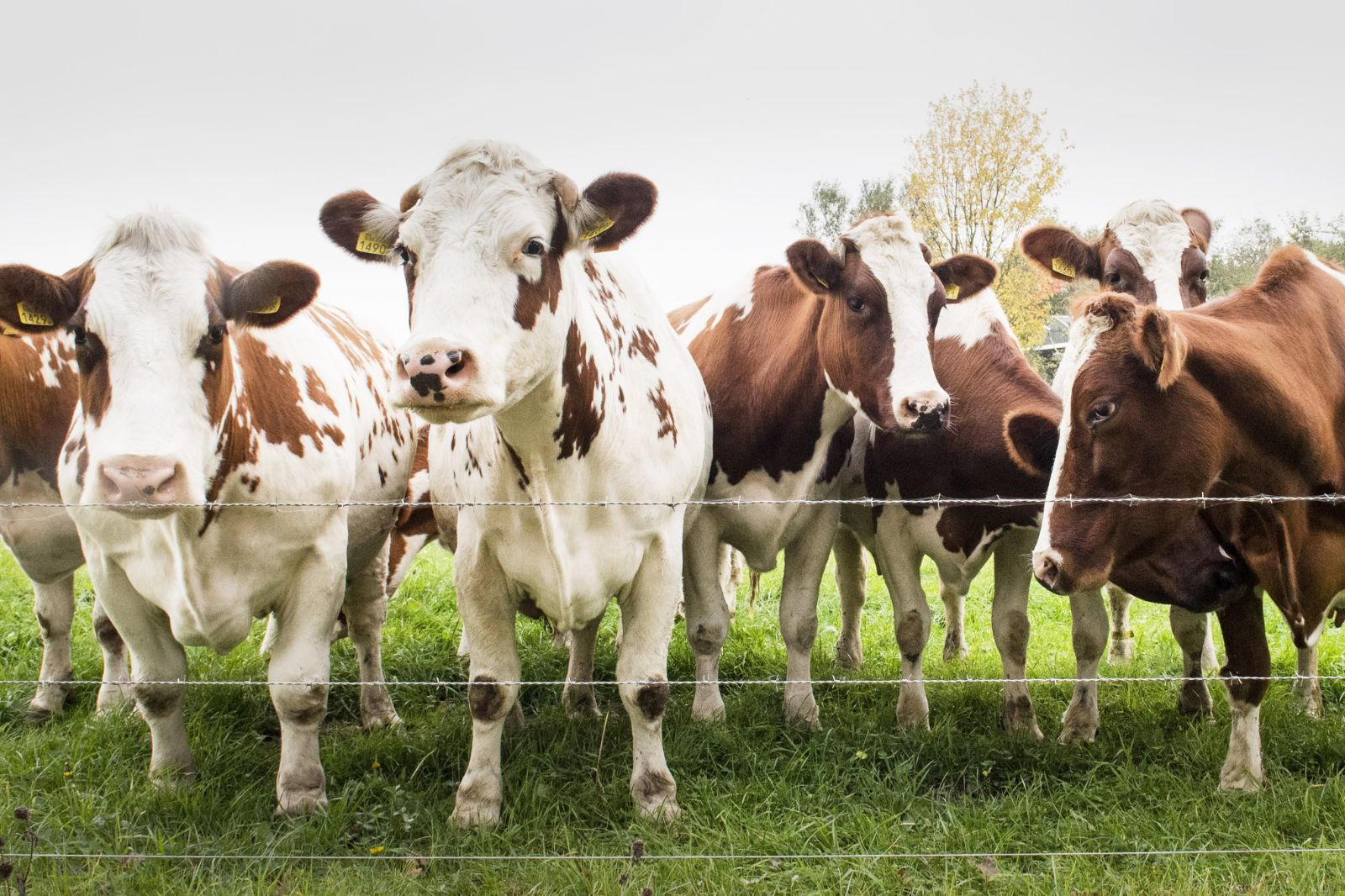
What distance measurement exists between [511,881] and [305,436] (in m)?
1.82

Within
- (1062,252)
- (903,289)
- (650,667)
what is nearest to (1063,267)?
(1062,252)

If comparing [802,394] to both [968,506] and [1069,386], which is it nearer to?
[968,506]

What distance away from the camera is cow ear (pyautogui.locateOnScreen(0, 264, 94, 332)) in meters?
3.71

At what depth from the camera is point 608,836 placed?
3.91 m

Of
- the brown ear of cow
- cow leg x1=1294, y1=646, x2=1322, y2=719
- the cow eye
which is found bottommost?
cow leg x1=1294, y1=646, x2=1322, y2=719

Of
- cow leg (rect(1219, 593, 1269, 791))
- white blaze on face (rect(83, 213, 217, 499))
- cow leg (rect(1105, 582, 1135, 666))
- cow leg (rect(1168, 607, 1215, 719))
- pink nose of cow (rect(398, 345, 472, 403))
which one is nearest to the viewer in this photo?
pink nose of cow (rect(398, 345, 472, 403))

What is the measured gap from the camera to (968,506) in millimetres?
4980

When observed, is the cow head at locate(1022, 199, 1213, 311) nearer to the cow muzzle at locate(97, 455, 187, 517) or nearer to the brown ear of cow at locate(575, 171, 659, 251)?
the brown ear of cow at locate(575, 171, 659, 251)

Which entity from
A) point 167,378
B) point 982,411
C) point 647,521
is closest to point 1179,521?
point 982,411

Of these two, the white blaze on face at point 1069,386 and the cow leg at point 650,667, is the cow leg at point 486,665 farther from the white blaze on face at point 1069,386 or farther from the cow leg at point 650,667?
the white blaze on face at point 1069,386

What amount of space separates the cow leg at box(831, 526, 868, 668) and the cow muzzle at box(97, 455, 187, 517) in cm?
415

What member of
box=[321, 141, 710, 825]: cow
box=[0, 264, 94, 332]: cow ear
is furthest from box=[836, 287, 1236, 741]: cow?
box=[0, 264, 94, 332]: cow ear

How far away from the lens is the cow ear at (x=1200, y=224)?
5957 mm

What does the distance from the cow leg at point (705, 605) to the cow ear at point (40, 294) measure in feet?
9.19
